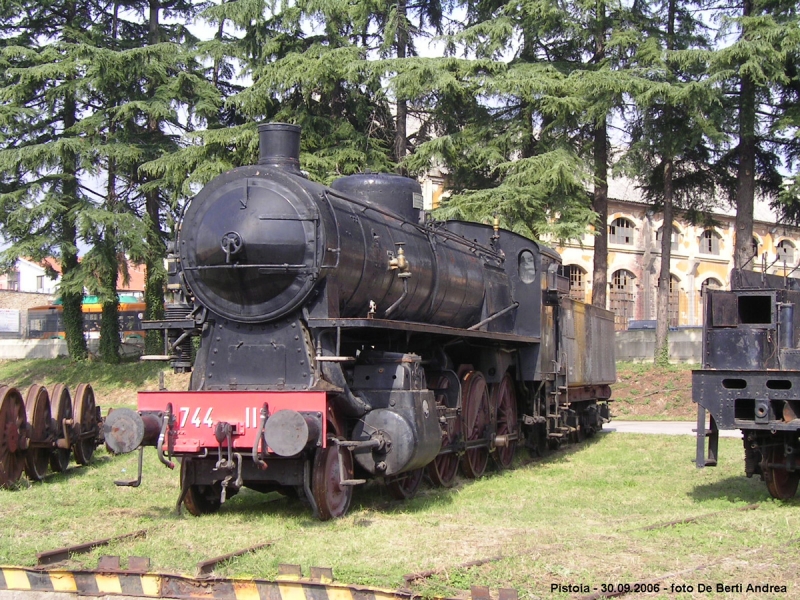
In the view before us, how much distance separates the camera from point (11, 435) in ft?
34.0

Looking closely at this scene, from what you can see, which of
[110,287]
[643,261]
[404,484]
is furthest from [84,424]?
[643,261]

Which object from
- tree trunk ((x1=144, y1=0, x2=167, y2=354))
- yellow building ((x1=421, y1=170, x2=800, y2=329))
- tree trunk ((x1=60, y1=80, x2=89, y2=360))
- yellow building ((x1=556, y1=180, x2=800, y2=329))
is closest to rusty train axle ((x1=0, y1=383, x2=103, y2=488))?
tree trunk ((x1=144, y1=0, x2=167, y2=354))

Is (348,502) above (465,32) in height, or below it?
below

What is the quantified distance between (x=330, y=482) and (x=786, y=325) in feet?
15.5

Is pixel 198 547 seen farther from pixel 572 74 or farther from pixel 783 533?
pixel 572 74

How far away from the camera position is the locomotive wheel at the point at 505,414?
42.1 feet

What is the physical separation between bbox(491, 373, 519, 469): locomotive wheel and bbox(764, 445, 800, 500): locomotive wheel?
160 inches

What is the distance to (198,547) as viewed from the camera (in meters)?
7.17

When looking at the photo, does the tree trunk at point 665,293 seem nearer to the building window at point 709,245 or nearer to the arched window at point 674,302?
the arched window at point 674,302

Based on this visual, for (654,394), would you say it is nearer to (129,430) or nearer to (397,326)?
(397,326)

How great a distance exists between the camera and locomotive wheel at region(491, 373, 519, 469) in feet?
42.1

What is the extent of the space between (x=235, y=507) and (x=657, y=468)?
19.9 feet

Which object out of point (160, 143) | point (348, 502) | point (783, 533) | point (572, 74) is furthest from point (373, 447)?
point (160, 143)

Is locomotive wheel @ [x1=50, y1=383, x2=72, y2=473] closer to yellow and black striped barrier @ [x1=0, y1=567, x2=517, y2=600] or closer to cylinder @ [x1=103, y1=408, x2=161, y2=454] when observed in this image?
cylinder @ [x1=103, y1=408, x2=161, y2=454]
